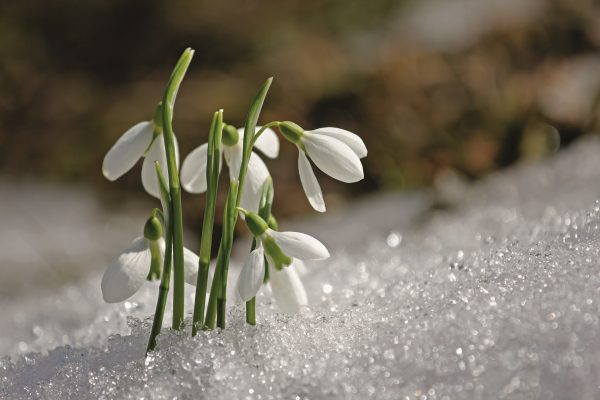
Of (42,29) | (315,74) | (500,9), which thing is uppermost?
(42,29)

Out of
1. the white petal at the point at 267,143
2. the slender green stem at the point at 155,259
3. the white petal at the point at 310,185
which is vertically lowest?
the slender green stem at the point at 155,259

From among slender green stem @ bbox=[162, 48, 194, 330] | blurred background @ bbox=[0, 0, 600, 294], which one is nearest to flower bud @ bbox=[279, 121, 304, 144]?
slender green stem @ bbox=[162, 48, 194, 330]

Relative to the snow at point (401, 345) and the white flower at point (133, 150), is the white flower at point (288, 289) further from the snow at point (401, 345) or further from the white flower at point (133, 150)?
the white flower at point (133, 150)

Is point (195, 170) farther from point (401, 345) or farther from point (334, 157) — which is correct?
point (401, 345)

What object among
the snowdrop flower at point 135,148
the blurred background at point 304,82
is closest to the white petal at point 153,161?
the snowdrop flower at point 135,148

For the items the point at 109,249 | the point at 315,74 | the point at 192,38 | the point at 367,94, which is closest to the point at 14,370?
the point at 109,249

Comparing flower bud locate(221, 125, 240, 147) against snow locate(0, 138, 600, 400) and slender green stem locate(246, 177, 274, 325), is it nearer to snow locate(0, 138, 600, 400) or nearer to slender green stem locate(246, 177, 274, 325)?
slender green stem locate(246, 177, 274, 325)

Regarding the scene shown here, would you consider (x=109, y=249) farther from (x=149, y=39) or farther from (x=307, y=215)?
(x=149, y=39)

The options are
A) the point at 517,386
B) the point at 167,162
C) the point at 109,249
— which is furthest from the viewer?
the point at 109,249
